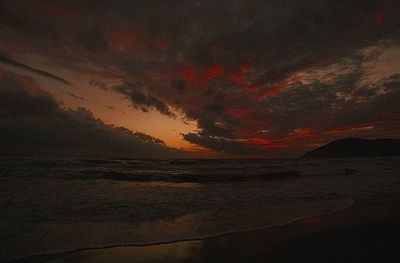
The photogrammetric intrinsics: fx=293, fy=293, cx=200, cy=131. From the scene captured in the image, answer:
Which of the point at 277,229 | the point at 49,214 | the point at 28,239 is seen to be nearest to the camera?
the point at 28,239

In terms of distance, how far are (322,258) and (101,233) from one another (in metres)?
5.28

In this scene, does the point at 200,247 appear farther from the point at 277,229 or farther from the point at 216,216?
the point at 216,216

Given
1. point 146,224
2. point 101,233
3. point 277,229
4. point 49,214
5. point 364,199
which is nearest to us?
point 101,233

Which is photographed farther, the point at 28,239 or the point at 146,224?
the point at 146,224

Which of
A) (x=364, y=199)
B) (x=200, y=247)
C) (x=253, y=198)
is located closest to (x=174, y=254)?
(x=200, y=247)

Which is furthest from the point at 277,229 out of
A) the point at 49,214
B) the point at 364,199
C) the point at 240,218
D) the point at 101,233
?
the point at 364,199

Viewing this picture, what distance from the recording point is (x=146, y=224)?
8781 millimetres

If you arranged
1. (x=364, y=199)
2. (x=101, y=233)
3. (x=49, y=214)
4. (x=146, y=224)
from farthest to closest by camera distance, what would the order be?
(x=364, y=199), (x=49, y=214), (x=146, y=224), (x=101, y=233)

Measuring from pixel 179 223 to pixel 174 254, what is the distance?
118 inches

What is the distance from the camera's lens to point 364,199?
14.1 m

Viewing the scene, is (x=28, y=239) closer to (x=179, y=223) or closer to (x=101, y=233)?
(x=101, y=233)

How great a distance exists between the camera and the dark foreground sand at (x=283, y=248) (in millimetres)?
5703

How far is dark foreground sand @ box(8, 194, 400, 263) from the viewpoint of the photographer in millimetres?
5703

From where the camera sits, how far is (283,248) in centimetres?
634
